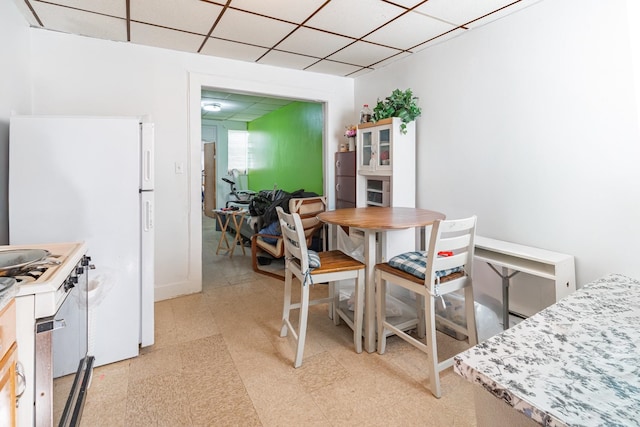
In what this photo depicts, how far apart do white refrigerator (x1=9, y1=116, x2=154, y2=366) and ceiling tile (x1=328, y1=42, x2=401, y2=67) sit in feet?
6.63

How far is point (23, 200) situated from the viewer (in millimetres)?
1742

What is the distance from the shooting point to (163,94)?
117 inches

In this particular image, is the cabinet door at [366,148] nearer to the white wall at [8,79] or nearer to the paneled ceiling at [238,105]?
the paneled ceiling at [238,105]

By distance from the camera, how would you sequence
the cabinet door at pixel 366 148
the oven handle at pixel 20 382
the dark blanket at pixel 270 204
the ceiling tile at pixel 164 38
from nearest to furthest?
the oven handle at pixel 20 382 < the ceiling tile at pixel 164 38 < the cabinet door at pixel 366 148 < the dark blanket at pixel 270 204

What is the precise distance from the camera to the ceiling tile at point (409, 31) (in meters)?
2.46

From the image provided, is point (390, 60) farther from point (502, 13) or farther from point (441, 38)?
point (502, 13)

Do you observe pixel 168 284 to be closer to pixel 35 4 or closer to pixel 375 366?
Answer: pixel 375 366

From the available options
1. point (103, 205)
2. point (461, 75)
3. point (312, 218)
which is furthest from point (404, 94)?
point (103, 205)

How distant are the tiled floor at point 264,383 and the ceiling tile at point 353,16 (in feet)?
7.72

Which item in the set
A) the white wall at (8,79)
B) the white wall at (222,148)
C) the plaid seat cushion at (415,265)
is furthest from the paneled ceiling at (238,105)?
the plaid seat cushion at (415,265)

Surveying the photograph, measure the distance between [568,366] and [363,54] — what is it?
3175 millimetres

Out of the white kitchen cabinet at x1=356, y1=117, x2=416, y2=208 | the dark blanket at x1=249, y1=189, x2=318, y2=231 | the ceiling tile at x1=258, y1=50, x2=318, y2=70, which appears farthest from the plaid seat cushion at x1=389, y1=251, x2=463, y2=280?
the ceiling tile at x1=258, y1=50, x2=318, y2=70

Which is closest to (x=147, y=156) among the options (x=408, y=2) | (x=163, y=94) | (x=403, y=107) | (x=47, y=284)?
(x=47, y=284)

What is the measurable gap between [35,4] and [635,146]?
392cm
